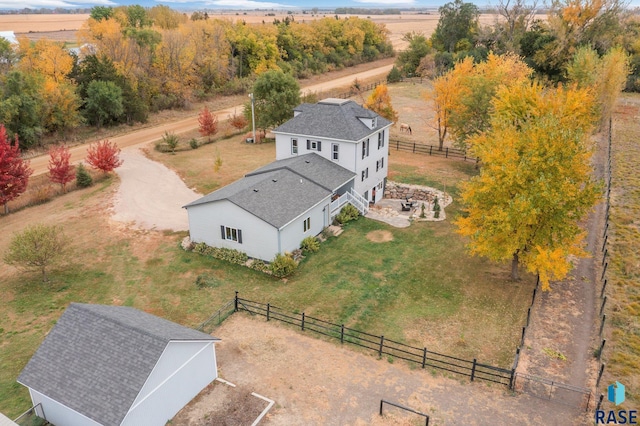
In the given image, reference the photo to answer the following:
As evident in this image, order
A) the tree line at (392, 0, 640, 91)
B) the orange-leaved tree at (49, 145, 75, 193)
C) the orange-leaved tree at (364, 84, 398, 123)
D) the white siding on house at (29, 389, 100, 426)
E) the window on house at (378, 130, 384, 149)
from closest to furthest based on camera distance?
the white siding on house at (29, 389, 100, 426) < the window on house at (378, 130, 384, 149) < the orange-leaved tree at (49, 145, 75, 193) < the orange-leaved tree at (364, 84, 398, 123) < the tree line at (392, 0, 640, 91)

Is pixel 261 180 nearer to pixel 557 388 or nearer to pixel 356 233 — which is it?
pixel 356 233

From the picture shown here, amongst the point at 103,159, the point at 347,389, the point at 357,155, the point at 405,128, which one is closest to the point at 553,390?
the point at 347,389

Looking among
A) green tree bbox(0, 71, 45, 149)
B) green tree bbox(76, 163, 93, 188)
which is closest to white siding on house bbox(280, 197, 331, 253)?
green tree bbox(76, 163, 93, 188)

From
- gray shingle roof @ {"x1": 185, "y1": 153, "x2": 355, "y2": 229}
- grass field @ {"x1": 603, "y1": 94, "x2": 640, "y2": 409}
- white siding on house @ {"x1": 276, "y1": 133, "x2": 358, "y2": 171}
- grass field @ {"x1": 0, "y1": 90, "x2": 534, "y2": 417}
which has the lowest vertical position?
grass field @ {"x1": 0, "y1": 90, "x2": 534, "y2": 417}

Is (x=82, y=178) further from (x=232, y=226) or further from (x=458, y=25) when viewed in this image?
(x=458, y=25)

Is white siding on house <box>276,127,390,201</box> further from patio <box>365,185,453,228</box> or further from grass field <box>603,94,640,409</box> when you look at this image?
grass field <box>603,94,640,409</box>

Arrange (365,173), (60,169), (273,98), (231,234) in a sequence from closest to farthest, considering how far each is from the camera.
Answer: (231,234) → (365,173) → (60,169) → (273,98)

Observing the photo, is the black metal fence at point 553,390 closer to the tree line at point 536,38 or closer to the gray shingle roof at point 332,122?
the gray shingle roof at point 332,122
